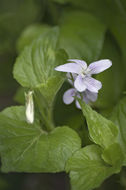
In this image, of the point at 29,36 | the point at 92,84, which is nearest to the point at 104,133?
the point at 92,84

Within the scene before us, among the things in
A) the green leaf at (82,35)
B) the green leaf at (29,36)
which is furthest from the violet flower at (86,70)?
the green leaf at (29,36)

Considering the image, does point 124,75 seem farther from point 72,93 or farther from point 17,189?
point 17,189

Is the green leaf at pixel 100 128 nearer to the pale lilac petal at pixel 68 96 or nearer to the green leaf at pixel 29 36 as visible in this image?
the pale lilac petal at pixel 68 96

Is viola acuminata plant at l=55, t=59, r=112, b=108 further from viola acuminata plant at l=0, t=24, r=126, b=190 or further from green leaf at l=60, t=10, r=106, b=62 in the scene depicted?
green leaf at l=60, t=10, r=106, b=62

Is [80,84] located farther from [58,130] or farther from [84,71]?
[58,130]

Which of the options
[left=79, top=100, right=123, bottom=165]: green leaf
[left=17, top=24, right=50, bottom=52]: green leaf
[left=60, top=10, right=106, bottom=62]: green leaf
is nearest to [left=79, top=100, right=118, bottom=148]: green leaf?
[left=79, top=100, right=123, bottom=165]: green leaf

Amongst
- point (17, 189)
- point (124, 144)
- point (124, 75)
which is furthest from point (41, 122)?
point (17, 189)

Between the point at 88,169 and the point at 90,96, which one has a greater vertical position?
the point at 90,96
